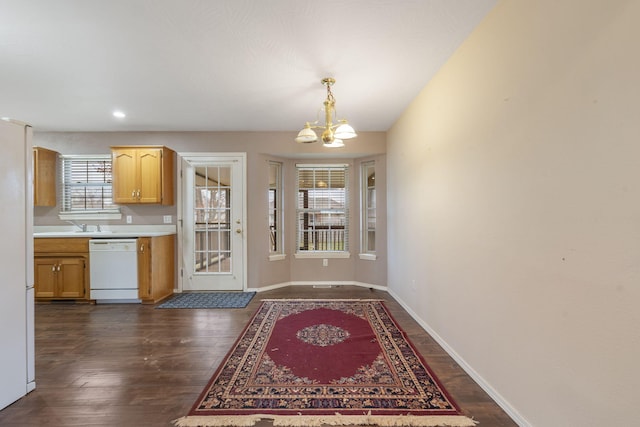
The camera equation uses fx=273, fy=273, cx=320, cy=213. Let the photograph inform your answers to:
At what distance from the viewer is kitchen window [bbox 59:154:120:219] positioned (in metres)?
4.27

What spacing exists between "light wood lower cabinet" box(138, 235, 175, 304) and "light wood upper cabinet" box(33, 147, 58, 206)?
1851 millimetres

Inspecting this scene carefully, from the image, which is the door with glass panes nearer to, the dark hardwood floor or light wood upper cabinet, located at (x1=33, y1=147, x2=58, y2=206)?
the dark hardwood floor

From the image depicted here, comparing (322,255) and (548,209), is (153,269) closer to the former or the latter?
(322,255)

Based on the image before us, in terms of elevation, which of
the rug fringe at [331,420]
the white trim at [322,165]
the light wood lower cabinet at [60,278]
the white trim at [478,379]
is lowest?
the rug fringe at [331,420]

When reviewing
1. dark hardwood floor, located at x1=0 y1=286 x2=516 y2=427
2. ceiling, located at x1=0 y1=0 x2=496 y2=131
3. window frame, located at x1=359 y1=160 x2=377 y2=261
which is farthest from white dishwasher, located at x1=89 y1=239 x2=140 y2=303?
window frame, located at x1=359 y1=160 x2=377 y2=261

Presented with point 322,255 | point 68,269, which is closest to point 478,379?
point 322,255

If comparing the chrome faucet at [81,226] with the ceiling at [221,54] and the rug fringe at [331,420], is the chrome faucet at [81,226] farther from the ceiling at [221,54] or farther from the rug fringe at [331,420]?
the rug fringe at [331,420]

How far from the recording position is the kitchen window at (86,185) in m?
4.27

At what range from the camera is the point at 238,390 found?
6.13ft

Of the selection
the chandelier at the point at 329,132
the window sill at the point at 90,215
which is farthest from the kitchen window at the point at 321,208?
the window sill at the point at 90,215

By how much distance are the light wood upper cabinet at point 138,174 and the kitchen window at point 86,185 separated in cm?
43

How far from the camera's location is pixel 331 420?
5.21ft

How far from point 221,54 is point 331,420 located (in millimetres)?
2739

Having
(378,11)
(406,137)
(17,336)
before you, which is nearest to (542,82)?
(378,11)
